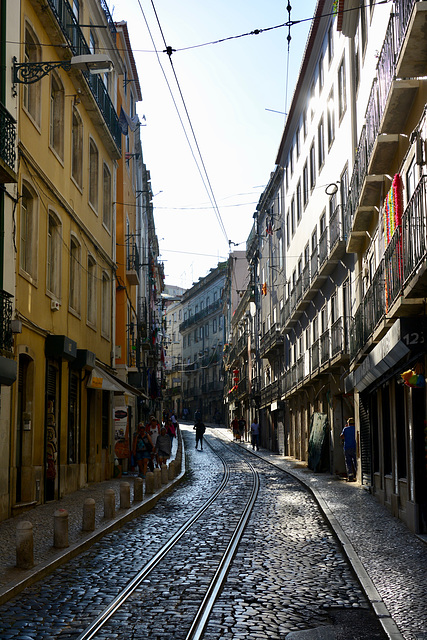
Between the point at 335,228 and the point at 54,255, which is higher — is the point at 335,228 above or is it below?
above

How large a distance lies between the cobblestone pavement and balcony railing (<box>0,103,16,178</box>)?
6300mm

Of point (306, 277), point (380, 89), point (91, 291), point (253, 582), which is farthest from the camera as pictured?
point (306, 277)

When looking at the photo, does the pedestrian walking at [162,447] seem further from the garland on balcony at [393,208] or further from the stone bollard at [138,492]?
the garland on balcony at [393,208]

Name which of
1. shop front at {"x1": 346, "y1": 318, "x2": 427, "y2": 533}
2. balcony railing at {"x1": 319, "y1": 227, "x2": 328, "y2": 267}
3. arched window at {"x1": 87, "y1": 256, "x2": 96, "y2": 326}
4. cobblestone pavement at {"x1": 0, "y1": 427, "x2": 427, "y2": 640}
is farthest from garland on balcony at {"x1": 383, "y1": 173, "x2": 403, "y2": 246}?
balcony railing at {"x1": 319, "y1": 227, "x2": 328, "y2": 267}

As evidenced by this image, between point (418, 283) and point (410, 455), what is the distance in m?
3.82

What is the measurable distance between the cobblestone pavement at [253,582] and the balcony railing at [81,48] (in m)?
10.9

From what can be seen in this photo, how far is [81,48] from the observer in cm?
2077

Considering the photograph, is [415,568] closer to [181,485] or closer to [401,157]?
[401,157]

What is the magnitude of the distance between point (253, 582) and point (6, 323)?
738cm

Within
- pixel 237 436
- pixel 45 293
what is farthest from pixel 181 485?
pixel 237 436

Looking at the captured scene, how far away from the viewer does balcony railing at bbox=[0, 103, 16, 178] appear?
14.2 metres

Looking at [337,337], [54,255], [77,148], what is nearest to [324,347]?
[337,337]

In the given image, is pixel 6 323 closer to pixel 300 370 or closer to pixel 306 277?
pixel 306 277

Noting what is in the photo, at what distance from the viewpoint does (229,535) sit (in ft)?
43.3
